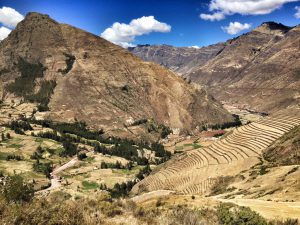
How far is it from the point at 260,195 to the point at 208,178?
30847 millimetres

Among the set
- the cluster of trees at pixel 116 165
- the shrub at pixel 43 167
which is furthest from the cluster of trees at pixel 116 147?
the shrub at pixel 43 167

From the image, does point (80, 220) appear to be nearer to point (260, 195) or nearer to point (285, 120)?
point (260, 195)

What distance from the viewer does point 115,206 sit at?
2331 cm

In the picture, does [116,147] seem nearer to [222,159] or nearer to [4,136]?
[4,136]

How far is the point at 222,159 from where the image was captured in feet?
259

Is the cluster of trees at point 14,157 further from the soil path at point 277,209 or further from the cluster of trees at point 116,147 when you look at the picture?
the soil path at point 277,209

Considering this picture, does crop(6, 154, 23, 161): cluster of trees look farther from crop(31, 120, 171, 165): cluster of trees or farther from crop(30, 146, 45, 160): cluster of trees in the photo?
crop(31, 120, 171, 165): cluster of trees

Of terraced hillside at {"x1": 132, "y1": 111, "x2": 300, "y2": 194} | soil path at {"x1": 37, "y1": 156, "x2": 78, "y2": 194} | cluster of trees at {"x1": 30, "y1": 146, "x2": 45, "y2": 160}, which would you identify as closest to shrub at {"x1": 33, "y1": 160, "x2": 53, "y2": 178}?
soil path at {"x1": 37, "y1": 156, "x2": 78, "y2": 194}

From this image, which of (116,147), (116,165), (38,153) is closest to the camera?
(116,165)

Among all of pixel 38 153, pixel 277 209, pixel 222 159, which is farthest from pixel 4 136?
pixel 277 209

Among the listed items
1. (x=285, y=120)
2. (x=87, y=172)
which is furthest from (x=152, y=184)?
(x=87, y=172)

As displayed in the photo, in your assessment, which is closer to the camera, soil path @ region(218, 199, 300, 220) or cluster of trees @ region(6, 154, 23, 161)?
soil path @ region(218, 199, 300, 220)

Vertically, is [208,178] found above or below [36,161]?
above

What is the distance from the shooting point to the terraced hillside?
6850cm
